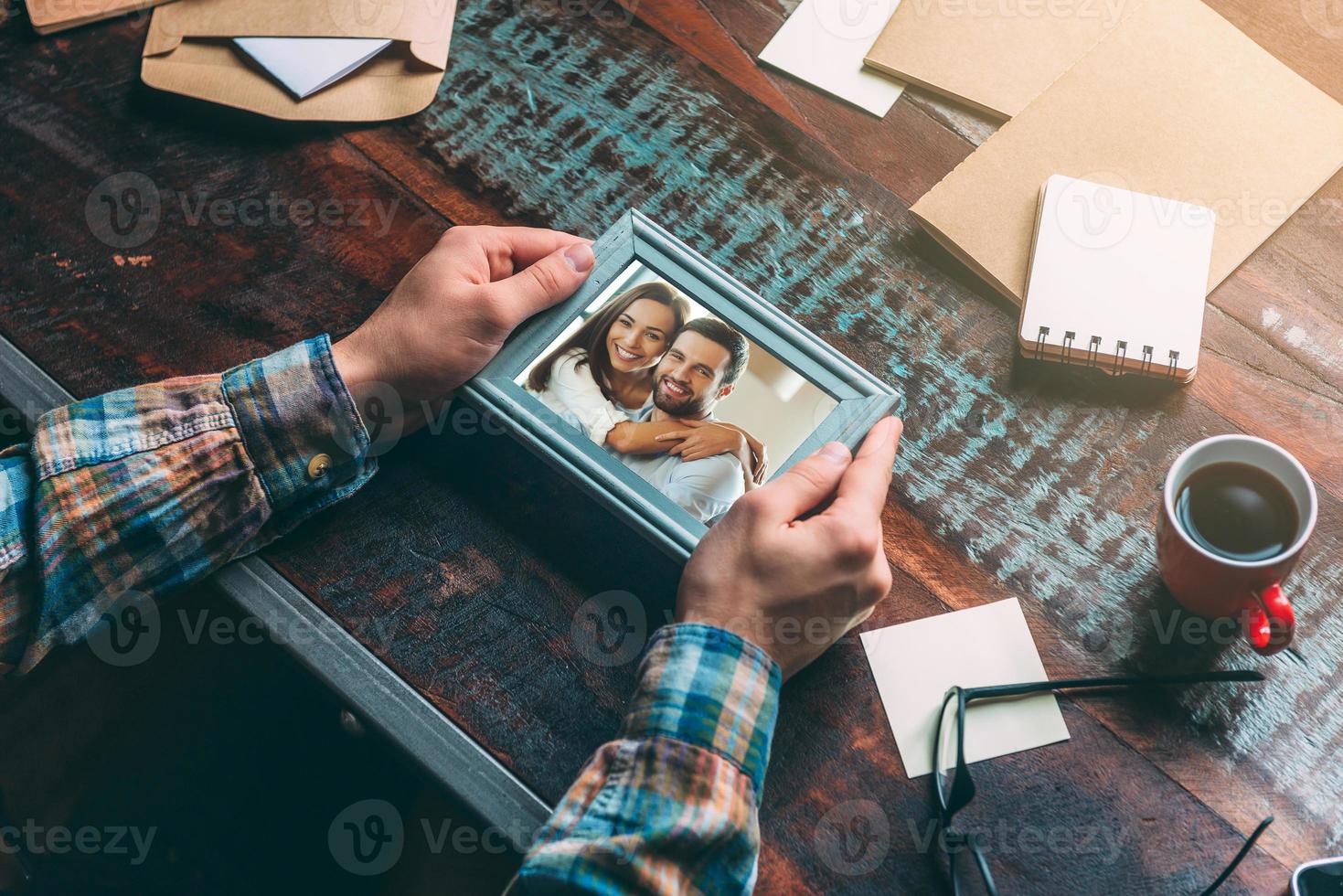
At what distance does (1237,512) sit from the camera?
0.67 m

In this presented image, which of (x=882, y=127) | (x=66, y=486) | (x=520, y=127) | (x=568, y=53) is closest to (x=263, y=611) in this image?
(x=66, y=486)

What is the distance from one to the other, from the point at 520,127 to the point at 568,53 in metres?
0.10

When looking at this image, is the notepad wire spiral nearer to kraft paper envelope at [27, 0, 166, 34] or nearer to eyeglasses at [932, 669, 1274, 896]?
eyeglasses at [932, 669, 1274, 896]

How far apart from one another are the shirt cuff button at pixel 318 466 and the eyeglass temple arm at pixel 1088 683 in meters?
0.56

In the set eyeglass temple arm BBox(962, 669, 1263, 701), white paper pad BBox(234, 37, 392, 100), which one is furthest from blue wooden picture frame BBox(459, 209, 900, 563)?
white paper pad BBox(234, 37, 392, 100)

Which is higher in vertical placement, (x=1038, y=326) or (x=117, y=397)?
(x=1038, y=326)

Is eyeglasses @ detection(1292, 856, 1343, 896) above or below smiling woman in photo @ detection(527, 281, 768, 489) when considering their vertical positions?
above

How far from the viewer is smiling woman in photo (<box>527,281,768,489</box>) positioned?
743mm

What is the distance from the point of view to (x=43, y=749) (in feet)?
4.04

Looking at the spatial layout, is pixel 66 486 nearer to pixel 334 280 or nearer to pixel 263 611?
pixel 263 611

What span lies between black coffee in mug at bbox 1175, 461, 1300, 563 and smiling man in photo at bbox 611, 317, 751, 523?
1.16 ft

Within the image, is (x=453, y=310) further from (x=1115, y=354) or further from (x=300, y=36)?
(x=1115, y=354)

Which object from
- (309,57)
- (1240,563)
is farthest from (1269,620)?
(309,57)

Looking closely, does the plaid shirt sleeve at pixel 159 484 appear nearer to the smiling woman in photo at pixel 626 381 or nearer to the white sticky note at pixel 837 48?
the smiling woman in photo at pixel 626 381
